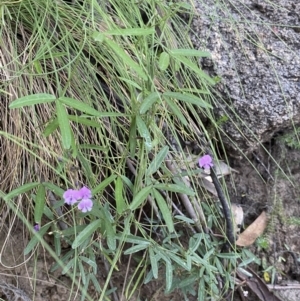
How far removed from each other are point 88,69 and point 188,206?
1.23ft

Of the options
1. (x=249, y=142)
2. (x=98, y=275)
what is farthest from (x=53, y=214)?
(x=249, y=142)

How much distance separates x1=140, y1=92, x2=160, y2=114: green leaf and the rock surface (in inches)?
13.1

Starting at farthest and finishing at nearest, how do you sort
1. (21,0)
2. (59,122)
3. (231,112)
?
1. (231,112)
2. (21,0)
3. (59,122)

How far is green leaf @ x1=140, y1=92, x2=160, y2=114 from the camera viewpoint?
82 cm

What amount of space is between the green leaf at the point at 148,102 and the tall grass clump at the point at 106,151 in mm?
41

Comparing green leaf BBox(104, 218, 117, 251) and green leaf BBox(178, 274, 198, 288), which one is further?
green leaf BBox(178, 274, 198, 288)

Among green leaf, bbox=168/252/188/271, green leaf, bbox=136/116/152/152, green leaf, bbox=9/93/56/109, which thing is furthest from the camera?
green leaf, bbox=168/252/188/271

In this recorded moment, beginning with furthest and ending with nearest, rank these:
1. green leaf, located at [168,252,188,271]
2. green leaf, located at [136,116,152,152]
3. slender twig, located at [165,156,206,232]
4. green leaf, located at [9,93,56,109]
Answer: slender twig, located at [165,156,206,232] → green leaf, located at [168,252,188,271] → green leaf, located at [136,116,152,152] → green leaf, located at [9,93,56,109]

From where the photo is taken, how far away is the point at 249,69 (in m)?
1.17

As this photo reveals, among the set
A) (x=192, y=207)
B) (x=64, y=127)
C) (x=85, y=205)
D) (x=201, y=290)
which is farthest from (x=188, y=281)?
(x=64, y=127)

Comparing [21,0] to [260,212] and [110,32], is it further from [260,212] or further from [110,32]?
[260,212]

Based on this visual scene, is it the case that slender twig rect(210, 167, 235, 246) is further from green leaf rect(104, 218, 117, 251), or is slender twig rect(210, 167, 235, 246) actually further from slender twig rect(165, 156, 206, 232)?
green leaf rect(104, 218, 117, 251)

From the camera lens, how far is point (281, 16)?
4.04 ft

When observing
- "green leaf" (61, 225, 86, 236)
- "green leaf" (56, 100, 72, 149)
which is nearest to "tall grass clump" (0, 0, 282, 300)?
"green leaf" (61, 225, 86, 236)
